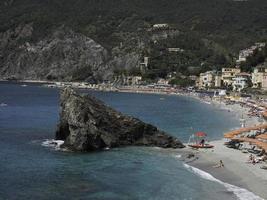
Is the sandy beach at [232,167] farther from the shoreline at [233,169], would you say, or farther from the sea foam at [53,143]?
the sea foam at [53,143]

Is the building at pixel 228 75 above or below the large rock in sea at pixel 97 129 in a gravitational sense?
above

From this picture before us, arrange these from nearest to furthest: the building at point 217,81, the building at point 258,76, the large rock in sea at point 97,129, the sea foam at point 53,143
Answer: the large rock in sea at point 97,129 → the sea foam at point 53,143 → the building at point 258,76 → the building at point 217,81

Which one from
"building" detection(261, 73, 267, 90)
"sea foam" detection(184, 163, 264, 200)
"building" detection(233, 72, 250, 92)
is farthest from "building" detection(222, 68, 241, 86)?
"sea foam" detection(184, 163, 264, 200)

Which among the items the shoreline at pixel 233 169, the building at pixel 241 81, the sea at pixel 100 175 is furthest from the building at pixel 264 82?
the shoreline at pixel 233 169

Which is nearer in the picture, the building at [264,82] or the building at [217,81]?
the building at [264,82]

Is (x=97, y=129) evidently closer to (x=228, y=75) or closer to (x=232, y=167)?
(x=232, y=167)

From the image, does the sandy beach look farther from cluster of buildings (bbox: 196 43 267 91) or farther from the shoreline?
cluster of buildings (bbox: 196 43 267 91)

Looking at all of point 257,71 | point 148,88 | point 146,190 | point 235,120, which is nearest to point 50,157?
point 146,190
